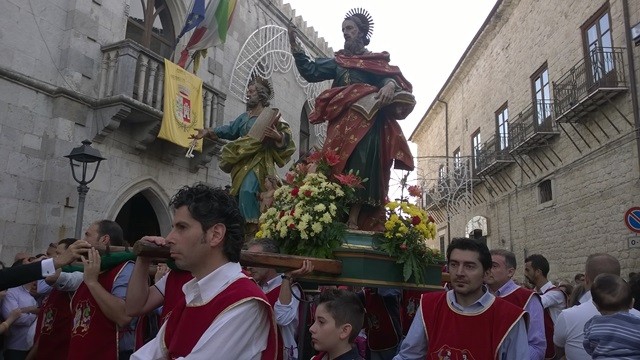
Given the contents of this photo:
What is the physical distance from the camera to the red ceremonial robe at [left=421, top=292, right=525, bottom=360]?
280 cm

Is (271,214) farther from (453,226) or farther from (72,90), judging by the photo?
(453,226)

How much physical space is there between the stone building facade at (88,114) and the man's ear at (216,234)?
8194 millimetres

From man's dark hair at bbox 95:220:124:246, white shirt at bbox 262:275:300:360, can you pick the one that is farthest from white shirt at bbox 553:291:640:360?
man's dark hair at bbox 95:220:124:246

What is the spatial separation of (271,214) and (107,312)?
164 centimetres

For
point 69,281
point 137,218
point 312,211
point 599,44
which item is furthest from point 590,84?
point 69,281

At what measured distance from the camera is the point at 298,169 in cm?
468

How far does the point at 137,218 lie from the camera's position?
42.5 ft

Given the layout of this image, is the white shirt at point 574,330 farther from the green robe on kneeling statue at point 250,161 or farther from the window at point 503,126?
the window at point 503,126

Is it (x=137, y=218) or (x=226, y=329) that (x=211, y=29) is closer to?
(x=137, y=218)

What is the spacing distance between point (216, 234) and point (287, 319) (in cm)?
167

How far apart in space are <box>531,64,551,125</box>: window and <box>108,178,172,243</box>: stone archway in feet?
39.3

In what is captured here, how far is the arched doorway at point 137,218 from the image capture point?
12.8 metres

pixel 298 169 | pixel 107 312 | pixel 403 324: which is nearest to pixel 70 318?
pixel 107 312

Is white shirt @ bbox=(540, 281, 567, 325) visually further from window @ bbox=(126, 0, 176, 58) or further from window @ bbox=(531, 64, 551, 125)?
window @ bbox=(531, 64, 551, 125)
